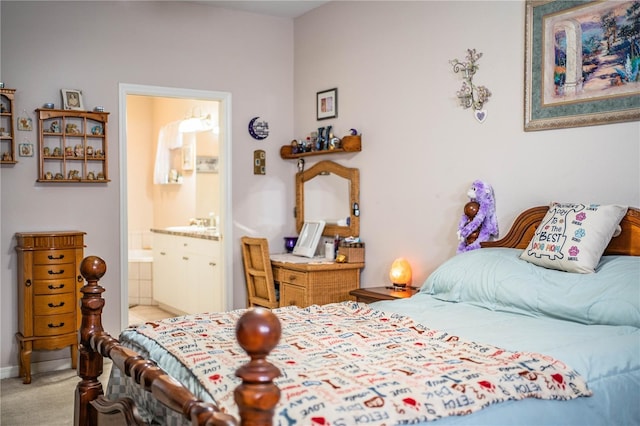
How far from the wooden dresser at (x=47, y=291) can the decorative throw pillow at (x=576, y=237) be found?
9.73ft

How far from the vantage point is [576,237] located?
8.79 feet

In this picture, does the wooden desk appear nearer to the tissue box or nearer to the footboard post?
the tissue box

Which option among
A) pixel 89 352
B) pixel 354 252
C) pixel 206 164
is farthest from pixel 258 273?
pixel 206 164

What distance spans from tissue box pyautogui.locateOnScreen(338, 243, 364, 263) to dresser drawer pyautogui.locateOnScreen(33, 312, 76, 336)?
6.38ft

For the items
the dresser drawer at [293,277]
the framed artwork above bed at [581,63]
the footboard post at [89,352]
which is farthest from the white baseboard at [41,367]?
the framed artwork above bed at [581,63]

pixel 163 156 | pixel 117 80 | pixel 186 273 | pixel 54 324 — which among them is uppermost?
pixel 117 80

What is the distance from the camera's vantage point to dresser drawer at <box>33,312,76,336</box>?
4.06 metres

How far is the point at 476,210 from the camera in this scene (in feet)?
11.4

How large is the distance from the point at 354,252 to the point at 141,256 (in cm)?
350

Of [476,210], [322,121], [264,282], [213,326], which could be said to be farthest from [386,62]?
[213,326]

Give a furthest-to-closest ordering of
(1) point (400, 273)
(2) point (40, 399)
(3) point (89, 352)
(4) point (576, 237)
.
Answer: (1) point (400, 273)
(2) point (40, 399)
(4) point (576, 237)
(3) point (89, 352)

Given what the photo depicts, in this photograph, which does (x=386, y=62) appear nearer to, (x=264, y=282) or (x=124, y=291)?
(x=264, y=282)

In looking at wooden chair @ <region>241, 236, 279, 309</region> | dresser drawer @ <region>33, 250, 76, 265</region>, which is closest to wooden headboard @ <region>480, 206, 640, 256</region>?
wooden chair @ <region>241, 236, 279, 309</region>

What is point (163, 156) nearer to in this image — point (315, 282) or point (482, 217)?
point (315, 282)
